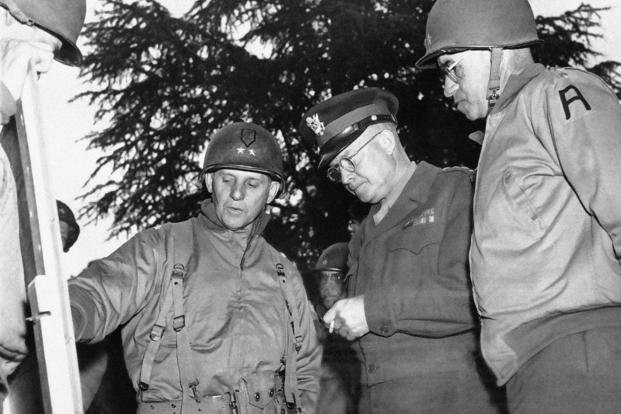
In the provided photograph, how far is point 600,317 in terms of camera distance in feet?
8.02

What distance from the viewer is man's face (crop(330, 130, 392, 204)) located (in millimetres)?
4211

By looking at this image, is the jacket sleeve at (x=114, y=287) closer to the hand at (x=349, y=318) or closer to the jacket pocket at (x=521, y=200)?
the hand at (x=349, y=318)

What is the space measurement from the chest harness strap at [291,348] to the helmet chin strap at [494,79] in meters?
1.87

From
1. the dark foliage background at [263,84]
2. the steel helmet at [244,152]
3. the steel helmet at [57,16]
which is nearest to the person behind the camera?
the steel helmet at [57,16]

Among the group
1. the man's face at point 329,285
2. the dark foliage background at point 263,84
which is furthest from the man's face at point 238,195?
the dark foliage background at point 263,84

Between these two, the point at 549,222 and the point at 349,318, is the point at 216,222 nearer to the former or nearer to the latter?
the point at 349,318

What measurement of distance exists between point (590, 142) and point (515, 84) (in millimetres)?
490

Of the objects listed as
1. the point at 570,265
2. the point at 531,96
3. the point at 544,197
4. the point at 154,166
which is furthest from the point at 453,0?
the point at 154,166

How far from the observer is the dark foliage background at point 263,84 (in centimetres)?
1434

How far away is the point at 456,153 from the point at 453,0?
10698 mm

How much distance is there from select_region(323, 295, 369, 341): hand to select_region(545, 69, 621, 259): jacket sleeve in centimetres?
143

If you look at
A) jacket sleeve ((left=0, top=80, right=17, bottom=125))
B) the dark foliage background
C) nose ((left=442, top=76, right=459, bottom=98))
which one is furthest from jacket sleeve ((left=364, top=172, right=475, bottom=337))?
the dark foliage background

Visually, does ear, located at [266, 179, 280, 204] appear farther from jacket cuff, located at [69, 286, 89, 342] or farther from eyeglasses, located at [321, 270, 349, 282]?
eyeglasses, located at [321, 270, 349, 282]

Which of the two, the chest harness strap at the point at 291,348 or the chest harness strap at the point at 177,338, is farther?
the chest harness strap at the point at 291,348
